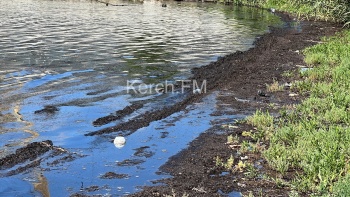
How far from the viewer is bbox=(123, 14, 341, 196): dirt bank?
7.34 metres

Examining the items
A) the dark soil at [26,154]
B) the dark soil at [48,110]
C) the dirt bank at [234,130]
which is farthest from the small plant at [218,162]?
the dark soil at [48,110]

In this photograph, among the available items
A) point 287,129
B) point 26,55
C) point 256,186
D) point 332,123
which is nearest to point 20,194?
point 256,186

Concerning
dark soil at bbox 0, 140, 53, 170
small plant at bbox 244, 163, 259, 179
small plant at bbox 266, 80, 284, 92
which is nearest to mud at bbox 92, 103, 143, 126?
dark soil at bbox 0, 140, 53, 170

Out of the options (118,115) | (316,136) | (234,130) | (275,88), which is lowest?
(118,115)

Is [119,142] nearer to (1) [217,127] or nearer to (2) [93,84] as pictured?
(1) [217,127]

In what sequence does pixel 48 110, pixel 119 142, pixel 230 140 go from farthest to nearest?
pixel 48 110 < pixel 119 142 < pixel 230 140

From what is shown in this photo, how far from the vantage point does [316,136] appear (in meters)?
8.73

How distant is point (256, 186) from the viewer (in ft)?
24.1

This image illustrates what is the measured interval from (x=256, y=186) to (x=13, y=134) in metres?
5.84

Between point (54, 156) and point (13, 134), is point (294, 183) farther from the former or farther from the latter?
point (13, 134)

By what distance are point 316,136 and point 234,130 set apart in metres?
2.02

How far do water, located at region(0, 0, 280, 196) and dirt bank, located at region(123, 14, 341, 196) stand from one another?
458 millimetres

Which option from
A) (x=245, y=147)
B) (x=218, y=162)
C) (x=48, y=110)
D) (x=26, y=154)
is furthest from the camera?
(x=48, y=110)

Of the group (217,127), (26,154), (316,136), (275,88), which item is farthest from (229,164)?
(275,88)
